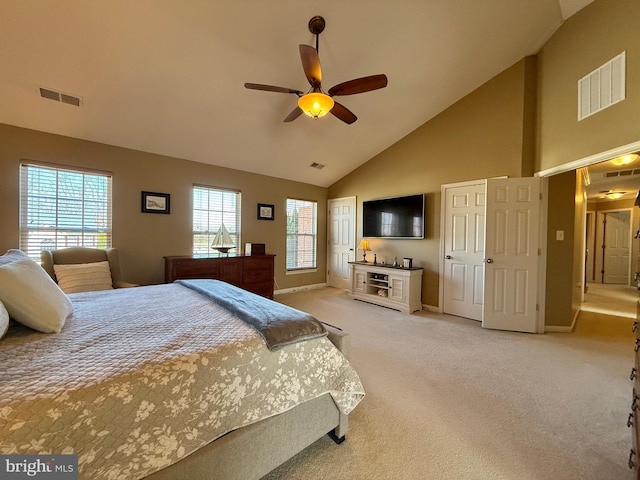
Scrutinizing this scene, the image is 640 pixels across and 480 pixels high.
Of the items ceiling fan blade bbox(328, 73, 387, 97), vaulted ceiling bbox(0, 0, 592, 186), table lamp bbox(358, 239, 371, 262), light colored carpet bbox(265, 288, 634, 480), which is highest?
vaulted ceiling bbox(0, 0, 592, 186)

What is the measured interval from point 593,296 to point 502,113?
4.67 meters

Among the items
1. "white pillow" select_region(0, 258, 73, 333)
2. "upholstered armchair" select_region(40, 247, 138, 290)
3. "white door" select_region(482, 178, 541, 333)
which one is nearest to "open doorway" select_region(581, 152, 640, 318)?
"white door" select_region(482, 178, 541, 333)

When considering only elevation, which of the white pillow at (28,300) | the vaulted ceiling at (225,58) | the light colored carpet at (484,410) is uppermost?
the vaulted ceiling at (225,58)

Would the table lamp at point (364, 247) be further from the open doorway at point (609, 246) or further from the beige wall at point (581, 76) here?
the open doorway at point (609, 246)

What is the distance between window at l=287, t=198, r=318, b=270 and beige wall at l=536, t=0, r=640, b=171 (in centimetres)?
405

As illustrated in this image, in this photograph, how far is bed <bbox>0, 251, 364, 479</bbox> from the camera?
2.75 ft

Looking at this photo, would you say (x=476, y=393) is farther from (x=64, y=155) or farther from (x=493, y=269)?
(x=64, y=155)

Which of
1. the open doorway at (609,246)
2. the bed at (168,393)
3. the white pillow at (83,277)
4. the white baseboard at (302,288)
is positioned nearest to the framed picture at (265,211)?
the white baseboard at (302,288)

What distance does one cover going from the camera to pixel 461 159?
13.4 ft

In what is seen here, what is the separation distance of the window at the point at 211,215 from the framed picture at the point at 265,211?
43 centimetres

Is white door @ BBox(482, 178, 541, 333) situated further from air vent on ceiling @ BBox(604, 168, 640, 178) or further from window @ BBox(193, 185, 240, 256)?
window @ BBox(193, 185, 240, 256)

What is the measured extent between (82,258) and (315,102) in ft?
10.8

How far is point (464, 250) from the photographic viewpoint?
13.2 ft

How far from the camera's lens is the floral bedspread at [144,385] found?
0.82 m
